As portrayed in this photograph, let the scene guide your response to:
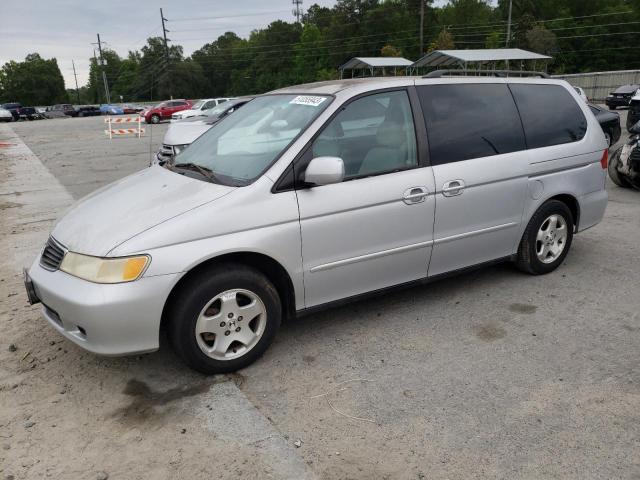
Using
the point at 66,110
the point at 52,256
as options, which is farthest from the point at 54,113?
the point at 52,256

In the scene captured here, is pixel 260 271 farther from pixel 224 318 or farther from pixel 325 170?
pixel 325 170

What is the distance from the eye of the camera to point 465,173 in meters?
4.02

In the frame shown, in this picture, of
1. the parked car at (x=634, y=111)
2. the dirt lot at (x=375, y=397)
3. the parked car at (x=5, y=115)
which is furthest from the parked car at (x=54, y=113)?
the dirt lot at (x=375, y=397)

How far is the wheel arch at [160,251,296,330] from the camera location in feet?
10.3

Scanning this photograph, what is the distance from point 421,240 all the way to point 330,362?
111 cm

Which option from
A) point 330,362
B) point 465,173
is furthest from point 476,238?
point 330,362

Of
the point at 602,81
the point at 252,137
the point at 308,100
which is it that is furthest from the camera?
the point at 602,81

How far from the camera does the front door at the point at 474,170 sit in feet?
13.0

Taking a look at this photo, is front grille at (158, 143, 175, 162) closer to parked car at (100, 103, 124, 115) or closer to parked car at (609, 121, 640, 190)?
parked car at (609, 121, 640, 190)

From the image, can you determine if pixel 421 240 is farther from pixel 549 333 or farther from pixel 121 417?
pixel 121 417

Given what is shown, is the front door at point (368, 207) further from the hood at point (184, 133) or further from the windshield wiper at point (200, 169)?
the hood at point (184, 133)

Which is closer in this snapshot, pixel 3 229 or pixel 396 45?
pixel 3 229

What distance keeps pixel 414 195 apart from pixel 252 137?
4.14 feet

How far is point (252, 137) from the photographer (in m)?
3.96
